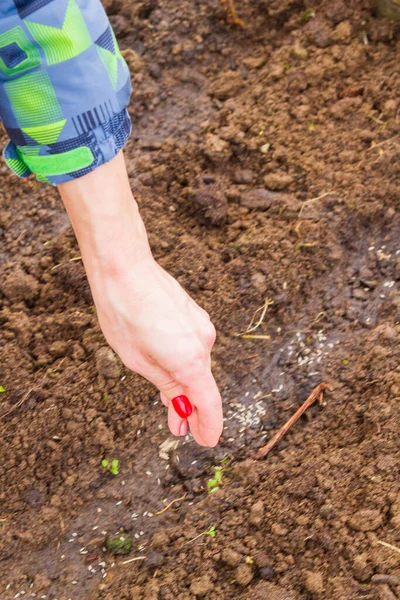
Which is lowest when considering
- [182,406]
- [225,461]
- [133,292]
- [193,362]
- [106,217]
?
[225,461]

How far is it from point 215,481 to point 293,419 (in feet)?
1.08

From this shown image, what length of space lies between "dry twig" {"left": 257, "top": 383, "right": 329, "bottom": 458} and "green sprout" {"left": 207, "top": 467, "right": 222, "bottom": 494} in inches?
5.5

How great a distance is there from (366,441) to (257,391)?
1.46 ft

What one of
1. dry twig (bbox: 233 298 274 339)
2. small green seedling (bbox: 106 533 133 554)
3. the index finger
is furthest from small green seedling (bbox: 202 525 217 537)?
dry twig (bbox: 233 298 274 339)

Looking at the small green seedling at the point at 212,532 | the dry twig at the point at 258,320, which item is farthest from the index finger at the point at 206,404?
the dry twig at the point at 258,320

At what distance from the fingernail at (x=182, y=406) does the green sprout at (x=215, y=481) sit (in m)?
0.43

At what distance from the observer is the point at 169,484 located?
2201 mm

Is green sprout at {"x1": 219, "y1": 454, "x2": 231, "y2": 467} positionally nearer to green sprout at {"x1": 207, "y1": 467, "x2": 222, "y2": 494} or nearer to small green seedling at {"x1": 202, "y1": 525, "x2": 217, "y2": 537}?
green sprout at {"x1": 207, "y1": 467, "x2": 222, "y2": 494}

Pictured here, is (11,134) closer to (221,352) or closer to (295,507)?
(221,352)

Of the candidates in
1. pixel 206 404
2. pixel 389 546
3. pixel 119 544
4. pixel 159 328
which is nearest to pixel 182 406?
pixel 206 404

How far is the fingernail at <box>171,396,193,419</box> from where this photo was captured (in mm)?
1818

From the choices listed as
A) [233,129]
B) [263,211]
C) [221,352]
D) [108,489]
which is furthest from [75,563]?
[233,129]

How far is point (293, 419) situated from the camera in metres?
2.25

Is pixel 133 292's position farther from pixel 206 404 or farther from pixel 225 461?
pixel 225 461
